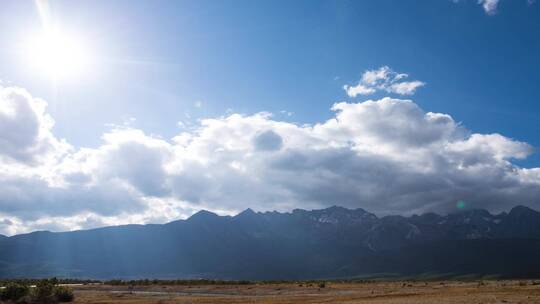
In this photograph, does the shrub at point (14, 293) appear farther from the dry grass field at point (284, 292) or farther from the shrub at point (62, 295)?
the dry grass field at point (284, 292)

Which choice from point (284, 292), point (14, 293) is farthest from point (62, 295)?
point (284, 292)

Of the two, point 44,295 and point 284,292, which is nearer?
point 44,295

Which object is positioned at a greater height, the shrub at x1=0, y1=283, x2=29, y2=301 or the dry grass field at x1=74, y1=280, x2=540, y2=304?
the shrub at x1=0, y1=283, x2=29, y2=301

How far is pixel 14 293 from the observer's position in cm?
6481

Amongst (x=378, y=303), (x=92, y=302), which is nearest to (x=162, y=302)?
(x=92, y=302)

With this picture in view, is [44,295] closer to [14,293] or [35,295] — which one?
[35,295]

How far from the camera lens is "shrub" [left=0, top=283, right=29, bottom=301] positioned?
64312 mm

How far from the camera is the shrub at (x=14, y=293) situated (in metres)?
64.3

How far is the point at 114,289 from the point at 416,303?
2612 inches

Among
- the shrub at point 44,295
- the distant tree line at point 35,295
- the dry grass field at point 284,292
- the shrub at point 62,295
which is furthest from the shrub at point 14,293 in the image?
the dry grass field at point 284,292

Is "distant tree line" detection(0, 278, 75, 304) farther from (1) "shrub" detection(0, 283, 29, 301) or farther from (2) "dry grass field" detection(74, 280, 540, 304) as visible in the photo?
(2) "dry grass field" detection(74, 280, 540, 304)

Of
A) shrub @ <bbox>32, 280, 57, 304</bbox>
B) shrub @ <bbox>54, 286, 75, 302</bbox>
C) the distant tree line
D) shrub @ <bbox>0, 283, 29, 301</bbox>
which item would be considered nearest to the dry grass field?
shrub @ <bbox>54, 286, 75, 302</bbox>

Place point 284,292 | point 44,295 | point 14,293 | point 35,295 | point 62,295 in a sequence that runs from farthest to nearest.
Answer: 1. point 284,292
2. point 62,295
3. point 44,295
4. point 35,295
5. point 14,293

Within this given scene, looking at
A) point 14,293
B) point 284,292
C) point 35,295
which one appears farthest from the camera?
point 284,292
